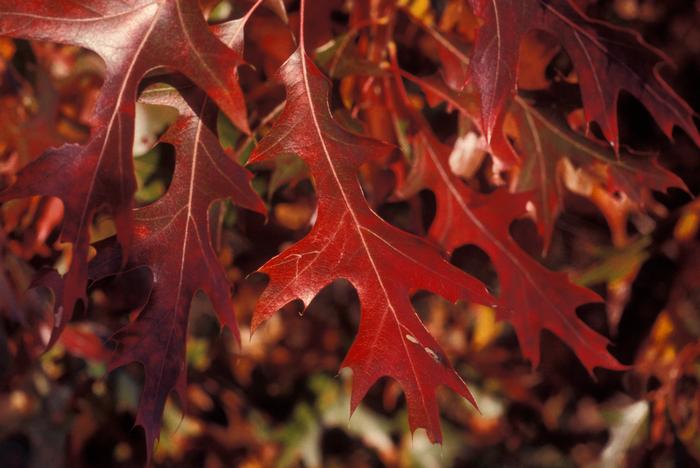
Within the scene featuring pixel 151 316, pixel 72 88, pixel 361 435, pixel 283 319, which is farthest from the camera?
pixel 283 319

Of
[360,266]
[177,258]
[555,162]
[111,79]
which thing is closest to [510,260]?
[555,162]

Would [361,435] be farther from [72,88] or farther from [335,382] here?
[72,88]

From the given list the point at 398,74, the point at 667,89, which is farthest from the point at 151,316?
the point at 667,89

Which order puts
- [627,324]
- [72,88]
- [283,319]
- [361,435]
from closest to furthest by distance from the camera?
[72,88] < [627,324] < [361,435] < [283,319]

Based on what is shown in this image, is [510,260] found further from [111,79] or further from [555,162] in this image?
[111,79]

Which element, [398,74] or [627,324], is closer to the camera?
[398,74]

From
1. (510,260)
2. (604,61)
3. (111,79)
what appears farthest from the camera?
(510,260)

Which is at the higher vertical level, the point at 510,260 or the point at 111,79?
the point at 111,79

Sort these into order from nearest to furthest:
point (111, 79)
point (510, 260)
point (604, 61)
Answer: point (111, 79) < point (604, 61) < point (510, 260)
